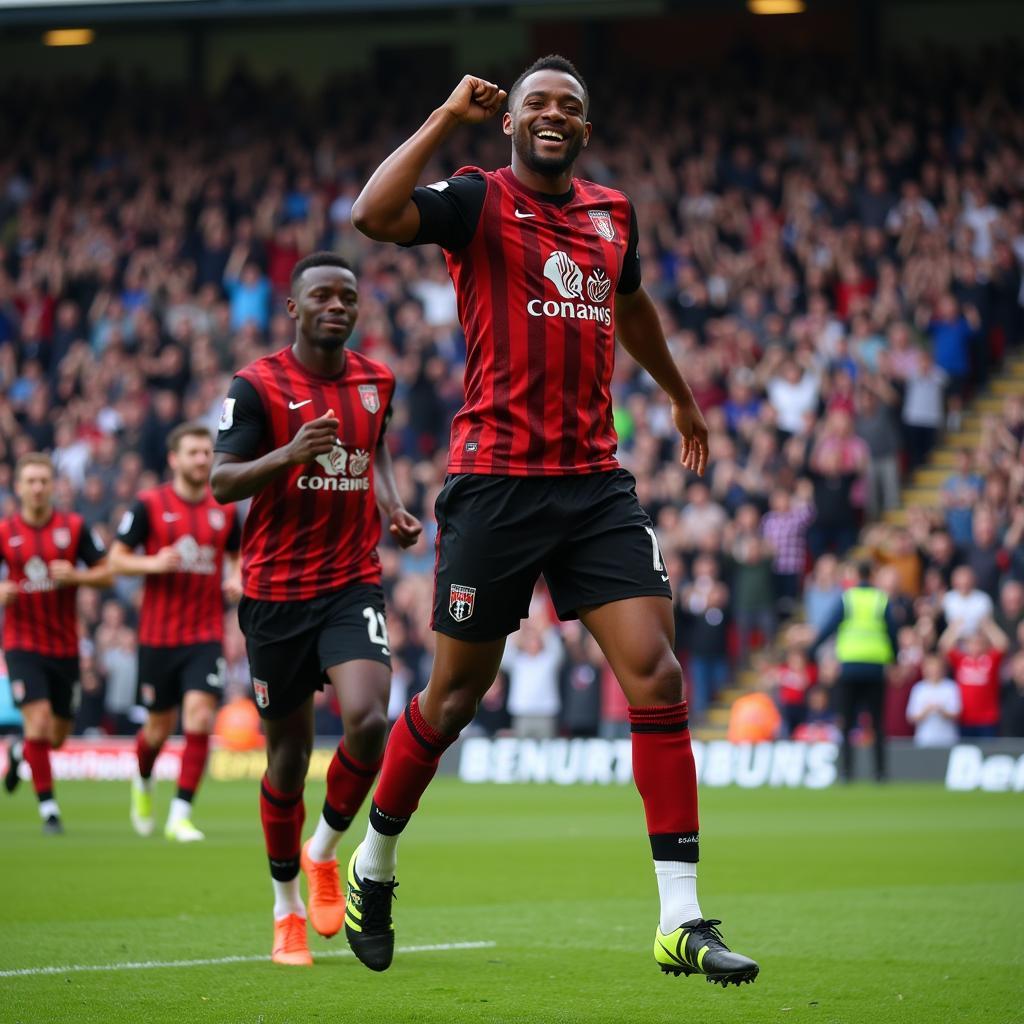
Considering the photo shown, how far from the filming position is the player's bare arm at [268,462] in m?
7.23

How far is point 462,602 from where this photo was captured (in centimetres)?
627

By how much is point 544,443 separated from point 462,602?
0.58 meters

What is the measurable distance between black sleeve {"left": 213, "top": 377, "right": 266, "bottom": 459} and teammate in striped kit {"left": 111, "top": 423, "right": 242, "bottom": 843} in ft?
16.7

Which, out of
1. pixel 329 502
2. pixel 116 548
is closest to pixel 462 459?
pixel 329 502

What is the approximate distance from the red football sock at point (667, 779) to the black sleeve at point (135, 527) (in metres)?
7.48

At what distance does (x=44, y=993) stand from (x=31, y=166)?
90.0ft

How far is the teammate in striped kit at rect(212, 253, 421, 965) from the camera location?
7.79m

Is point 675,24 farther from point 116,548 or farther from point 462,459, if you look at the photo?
point 462,459

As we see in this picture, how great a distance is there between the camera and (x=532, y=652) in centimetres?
2231

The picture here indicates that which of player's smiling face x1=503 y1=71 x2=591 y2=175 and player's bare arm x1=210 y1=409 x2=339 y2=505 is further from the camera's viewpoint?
player's bare arm x1=210 y1=409 x2=339 y2=505

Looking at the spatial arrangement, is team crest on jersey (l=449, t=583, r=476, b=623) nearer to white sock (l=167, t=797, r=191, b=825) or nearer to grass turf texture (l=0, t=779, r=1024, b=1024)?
grass turf texture (l=0, t=779, r=1024, b=1024)

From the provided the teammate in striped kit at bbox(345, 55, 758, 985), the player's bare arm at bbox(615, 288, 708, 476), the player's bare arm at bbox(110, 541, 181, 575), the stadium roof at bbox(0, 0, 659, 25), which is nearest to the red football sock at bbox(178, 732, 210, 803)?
the player's bare arm at bbox(110, 541, 181, 575)

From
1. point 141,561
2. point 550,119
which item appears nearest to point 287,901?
point 550,119

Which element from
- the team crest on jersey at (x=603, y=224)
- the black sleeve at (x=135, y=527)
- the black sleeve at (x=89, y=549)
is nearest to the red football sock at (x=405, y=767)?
the team crest on jersey at (x=603, y=224)
